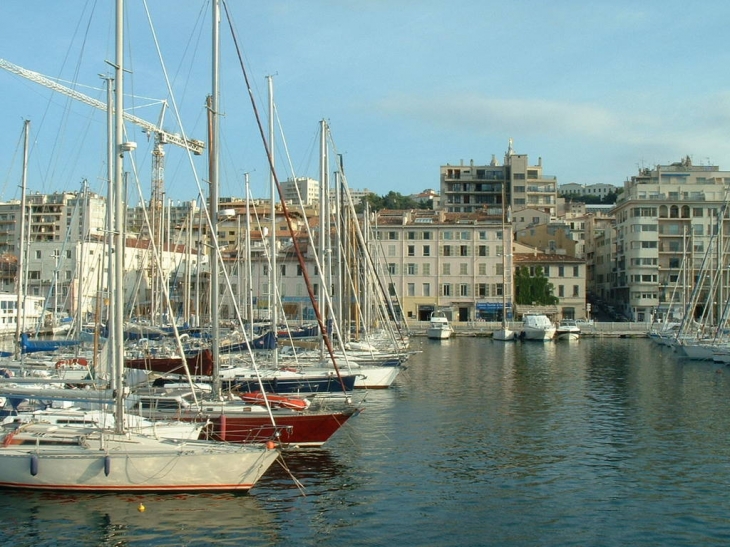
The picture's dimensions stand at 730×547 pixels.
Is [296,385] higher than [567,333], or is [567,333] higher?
[296,385]

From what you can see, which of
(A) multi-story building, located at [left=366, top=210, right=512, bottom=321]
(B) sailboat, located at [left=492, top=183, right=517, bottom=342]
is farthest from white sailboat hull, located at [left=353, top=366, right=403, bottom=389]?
(A) multi-story building, located at [left=366, top=210, right=512, bottom=321]

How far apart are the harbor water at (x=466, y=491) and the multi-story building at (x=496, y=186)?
365 ft

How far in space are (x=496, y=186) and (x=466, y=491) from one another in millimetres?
133650

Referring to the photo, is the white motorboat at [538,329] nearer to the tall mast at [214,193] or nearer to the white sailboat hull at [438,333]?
the white sailboat hull at [438,333]

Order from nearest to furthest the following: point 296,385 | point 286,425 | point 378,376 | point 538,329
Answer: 1. point 286,425
2. point 296,385
3. point 378,376
4. point 538,329

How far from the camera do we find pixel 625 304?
4658 inches

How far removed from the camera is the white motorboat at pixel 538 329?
91625mm

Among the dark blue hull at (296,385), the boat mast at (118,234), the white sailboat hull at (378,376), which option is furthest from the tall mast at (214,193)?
the white sailboat hull at (378,376)

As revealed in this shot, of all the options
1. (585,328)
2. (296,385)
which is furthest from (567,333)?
(296,385)

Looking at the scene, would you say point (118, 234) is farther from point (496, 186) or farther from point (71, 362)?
point (496, 186)

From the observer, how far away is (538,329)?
301ft

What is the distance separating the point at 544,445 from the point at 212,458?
45.1ft

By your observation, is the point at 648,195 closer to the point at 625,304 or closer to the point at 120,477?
the point at 625,304

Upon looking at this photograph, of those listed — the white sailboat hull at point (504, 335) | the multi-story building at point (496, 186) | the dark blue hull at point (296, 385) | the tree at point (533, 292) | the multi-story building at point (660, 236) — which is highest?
the multi-story building at point (496, 186)
